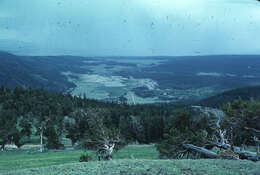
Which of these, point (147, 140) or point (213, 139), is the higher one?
point (213, 139)

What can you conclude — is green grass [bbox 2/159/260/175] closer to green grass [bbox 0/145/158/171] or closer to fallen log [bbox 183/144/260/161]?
fallen log [bbox 183/144/260/161]

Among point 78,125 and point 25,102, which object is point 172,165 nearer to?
point 78,125

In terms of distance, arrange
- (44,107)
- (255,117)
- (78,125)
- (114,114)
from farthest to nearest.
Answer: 1. (44,107)
2. (114,114)
3. (78,125)
4. (255,117)

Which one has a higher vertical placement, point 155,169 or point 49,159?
point 155,169

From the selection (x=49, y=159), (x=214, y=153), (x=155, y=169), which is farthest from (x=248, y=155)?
(x=49, y=159)

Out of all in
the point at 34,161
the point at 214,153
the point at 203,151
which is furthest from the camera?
the point at 34,161

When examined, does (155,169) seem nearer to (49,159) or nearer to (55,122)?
(49,159)

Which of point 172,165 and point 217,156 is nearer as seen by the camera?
point 172,165

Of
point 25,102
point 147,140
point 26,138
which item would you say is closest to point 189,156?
point 147,140

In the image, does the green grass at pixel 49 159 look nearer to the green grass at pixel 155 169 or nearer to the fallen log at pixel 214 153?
the fallen log at pixel 214 153
